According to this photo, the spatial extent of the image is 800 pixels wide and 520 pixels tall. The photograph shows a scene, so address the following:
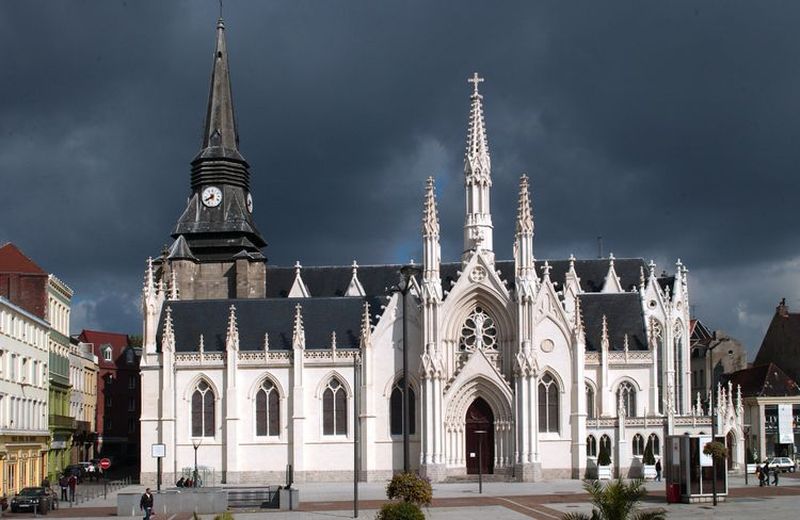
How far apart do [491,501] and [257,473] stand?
23133mm

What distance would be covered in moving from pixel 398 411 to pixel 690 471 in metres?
25.0

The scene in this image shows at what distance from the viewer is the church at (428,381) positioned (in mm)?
68750

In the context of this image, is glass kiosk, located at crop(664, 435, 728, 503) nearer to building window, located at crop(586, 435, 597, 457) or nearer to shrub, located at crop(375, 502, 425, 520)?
building window, located at crop(586, 435, 597, 457)

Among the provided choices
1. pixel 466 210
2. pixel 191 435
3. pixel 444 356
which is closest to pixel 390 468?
pixel 444 356

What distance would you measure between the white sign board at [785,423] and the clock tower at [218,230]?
4378cm

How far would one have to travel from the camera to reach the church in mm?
68750

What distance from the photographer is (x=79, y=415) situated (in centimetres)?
8869

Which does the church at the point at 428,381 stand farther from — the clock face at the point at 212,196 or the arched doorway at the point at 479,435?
the clock face at the point at 212,196

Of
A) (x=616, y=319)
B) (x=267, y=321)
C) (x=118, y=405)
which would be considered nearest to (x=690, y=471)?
(x=616, y=319)

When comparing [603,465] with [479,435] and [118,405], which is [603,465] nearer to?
[479,435]

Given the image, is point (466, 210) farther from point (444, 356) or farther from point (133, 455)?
point (133, 455)

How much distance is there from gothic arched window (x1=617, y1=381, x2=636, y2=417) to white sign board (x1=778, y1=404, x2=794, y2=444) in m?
27.6

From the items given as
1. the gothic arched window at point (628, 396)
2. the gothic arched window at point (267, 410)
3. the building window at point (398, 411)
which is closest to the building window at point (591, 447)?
the gothic arched window at point (628, 396)

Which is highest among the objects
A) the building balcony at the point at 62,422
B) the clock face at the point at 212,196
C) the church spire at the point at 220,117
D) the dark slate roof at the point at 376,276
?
the church spire at the point at 220,117
